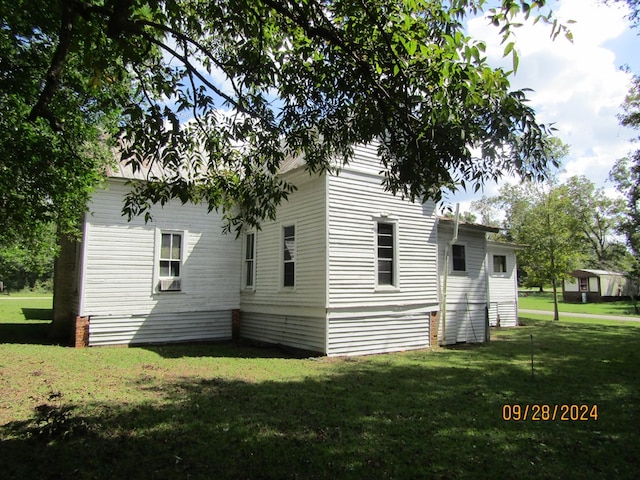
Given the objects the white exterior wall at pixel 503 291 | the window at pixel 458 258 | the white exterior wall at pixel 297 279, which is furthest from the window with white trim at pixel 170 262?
the white exterior wall at pixel 503 291

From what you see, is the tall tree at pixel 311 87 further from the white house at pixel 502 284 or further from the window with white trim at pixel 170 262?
the white house at pixel 502 284

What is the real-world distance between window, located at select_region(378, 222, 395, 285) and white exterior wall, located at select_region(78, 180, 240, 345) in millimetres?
5377

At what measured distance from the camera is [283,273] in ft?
42.7

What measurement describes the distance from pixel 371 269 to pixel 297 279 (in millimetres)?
2229

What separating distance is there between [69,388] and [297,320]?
624 cm

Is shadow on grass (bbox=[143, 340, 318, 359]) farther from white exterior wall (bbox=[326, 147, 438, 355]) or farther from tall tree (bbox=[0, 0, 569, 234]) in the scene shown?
tall tree (bbox=[0, 0, 569, 234])

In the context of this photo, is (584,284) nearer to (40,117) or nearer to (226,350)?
(226,350)

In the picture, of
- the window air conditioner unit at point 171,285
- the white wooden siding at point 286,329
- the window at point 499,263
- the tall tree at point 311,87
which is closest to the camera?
the tall tree at point 311,87

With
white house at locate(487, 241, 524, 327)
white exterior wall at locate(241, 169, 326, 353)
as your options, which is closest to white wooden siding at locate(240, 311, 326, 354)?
white exterior wall at locate(241, 169, 326, 353)

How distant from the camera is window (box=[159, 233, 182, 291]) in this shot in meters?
13.6

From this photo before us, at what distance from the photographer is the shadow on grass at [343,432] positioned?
175 inches

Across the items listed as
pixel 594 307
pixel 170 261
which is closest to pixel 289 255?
pixel 170 261

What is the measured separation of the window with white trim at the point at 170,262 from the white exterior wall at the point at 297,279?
2455mm
